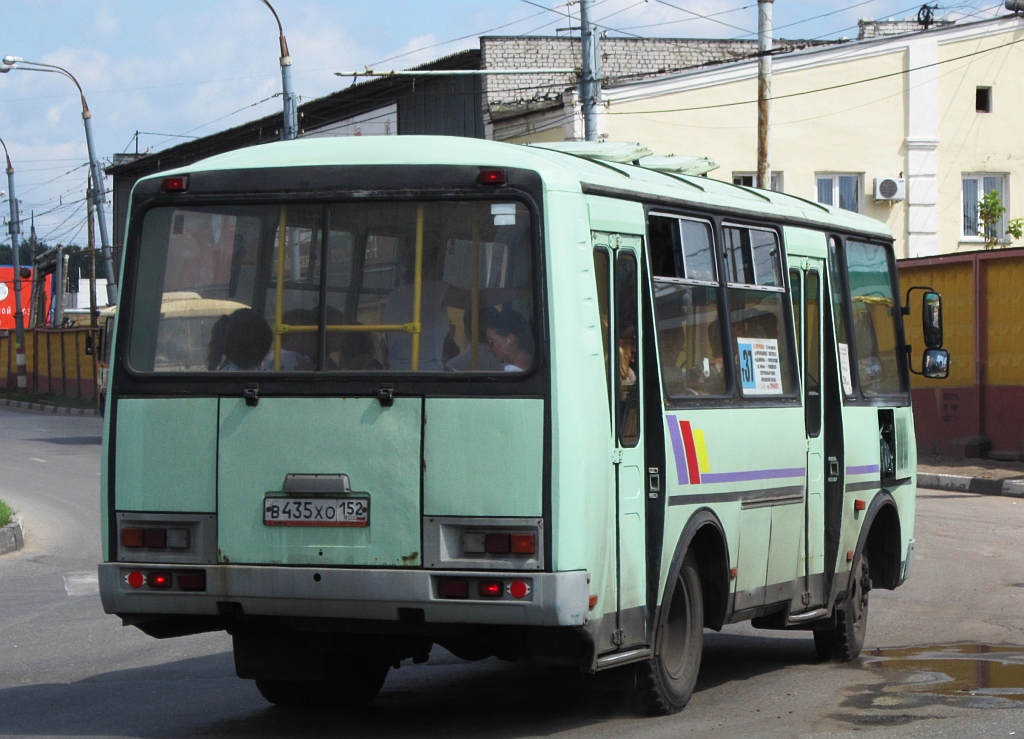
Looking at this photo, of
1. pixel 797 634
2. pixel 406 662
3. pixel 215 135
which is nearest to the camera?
pixel 406 662

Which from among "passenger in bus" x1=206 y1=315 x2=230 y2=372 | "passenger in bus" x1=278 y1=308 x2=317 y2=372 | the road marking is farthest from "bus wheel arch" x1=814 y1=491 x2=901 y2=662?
the road marking

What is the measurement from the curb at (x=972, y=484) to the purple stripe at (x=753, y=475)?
1188cm

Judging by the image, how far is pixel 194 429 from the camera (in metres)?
6.64

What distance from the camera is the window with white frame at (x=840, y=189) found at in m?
36.1

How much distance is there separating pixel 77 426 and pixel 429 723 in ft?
107

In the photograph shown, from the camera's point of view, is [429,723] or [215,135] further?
[215,135]

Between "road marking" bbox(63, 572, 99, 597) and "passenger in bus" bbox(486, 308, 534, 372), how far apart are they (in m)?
6.79

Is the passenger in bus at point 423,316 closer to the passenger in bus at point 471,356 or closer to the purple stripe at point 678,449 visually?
the passenger in bus at point 471,356

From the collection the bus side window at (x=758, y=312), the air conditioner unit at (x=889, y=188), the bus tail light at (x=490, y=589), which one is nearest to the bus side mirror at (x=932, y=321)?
the bus side window at (x=758, y=312)

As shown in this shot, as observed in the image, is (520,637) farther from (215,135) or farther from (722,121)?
→ (215,135)

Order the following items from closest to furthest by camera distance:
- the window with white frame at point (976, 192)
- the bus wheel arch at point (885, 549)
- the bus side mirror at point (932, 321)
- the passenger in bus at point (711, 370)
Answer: the passenger in bus at point (711, 370) < the bus wheel arch at point (885, 549) < the bus side mirror at point (932, 321) < the window with white frame at point (976, 192)

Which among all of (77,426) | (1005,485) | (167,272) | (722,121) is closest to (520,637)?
(167,272)

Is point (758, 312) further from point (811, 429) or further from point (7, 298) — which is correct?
point (7, 298)

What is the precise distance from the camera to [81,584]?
1312 centimetres
